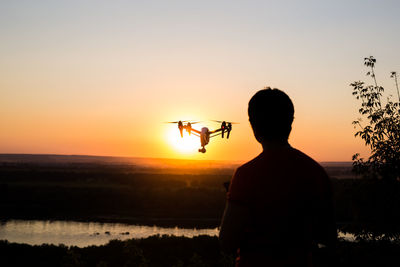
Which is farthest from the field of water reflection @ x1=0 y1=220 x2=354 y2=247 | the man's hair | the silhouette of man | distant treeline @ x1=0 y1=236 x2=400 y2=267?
water reflection @ x1=0 y1=220 x2=354 y2=247

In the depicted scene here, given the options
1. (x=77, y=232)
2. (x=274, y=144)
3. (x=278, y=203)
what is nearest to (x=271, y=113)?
(x=274, y=144)

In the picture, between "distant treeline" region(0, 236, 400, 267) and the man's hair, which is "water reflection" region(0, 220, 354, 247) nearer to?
"distant treeline" region(0, 236, 400, 267)

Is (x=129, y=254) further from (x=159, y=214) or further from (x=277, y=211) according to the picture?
(x=159, y=214)

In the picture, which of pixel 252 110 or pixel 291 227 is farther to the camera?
pixel 252 110

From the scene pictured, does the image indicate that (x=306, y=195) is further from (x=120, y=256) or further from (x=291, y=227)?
(x=120, y=256)

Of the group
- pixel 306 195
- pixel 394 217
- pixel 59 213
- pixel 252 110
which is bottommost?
pixel 59 213

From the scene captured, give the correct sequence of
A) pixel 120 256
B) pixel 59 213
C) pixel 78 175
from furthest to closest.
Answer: pixel 78 175 → pixel 59 213 → pixel 120 256

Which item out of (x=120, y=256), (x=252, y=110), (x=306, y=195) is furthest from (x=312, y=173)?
(x=120, y=256)

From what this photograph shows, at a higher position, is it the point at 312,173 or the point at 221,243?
the point at 312,173
